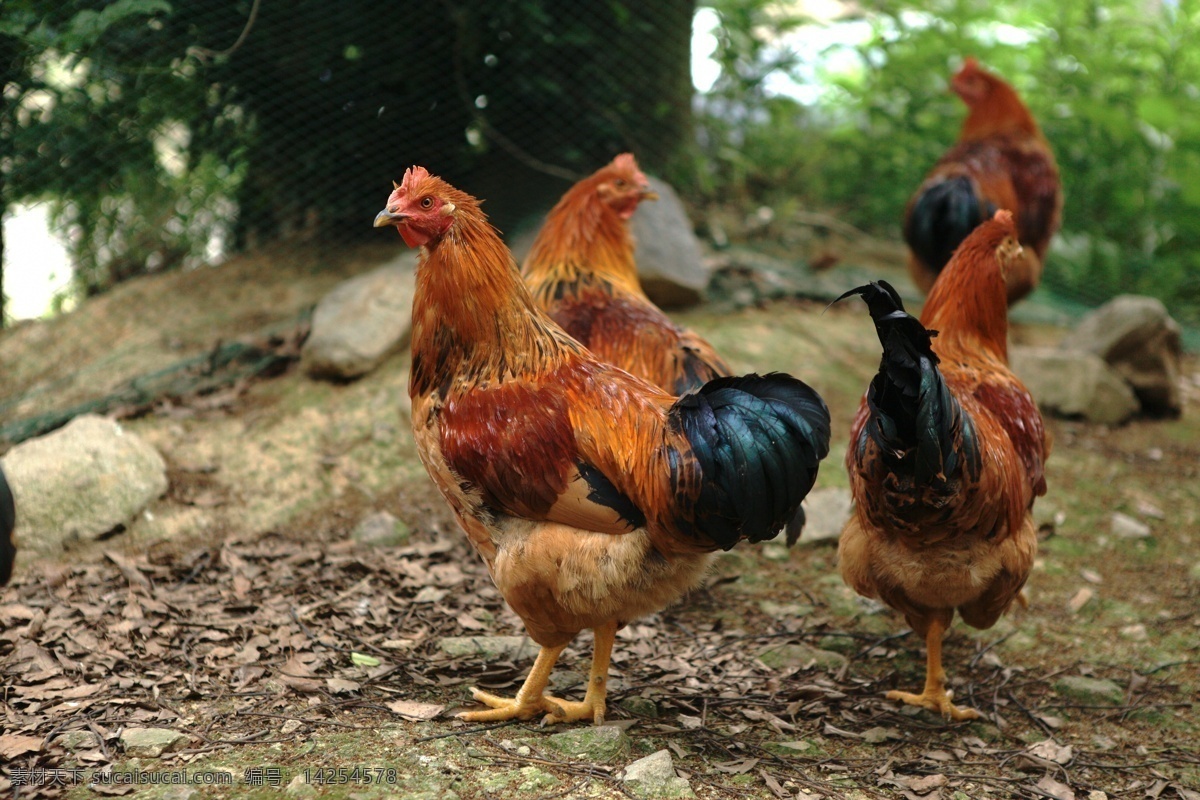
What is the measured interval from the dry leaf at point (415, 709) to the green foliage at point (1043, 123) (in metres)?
6.29

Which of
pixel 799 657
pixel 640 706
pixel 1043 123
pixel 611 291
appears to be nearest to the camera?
pixel 640 706

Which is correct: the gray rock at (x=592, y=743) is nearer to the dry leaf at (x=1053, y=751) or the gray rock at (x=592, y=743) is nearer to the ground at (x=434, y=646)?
the ground at (x=434, y=646)

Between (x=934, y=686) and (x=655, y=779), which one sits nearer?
(x=655, y=779)

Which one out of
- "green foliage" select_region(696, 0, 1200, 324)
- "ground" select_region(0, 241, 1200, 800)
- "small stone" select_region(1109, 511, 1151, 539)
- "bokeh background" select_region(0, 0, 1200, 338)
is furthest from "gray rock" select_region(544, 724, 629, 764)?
"green foliage" select_region(696, 0, 1200, 324)

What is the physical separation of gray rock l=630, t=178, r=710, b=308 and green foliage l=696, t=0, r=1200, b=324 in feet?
5.65

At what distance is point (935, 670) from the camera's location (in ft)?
13.8

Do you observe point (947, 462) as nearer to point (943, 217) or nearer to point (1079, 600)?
point (1079, 600)

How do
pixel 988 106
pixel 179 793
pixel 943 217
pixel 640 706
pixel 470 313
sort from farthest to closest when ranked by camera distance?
pixel 988 106 < pixel 943 217 < pixel 640 706 < pixel 470 313 < pixel 179 793

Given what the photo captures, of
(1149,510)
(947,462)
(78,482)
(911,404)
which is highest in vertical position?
(911,404)

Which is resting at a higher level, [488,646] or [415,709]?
[415,709]

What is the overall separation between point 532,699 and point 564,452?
98 centimetres

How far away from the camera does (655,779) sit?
3.24 metres

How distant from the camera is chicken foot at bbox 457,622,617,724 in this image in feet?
12.2

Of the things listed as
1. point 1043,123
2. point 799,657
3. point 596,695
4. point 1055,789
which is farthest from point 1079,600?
point 1043,123
